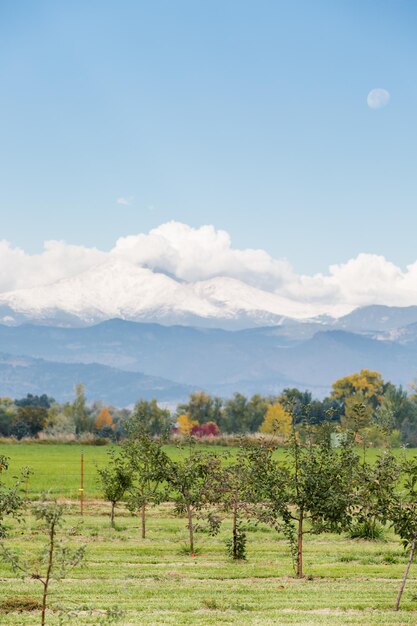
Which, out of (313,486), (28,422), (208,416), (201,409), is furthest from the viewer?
(201,409)

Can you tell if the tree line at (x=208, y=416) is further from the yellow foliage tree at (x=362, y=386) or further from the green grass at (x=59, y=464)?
the green grass at (x=59, y=464)

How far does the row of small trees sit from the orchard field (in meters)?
1.06

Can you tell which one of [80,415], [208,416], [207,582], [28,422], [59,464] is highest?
[208,416]

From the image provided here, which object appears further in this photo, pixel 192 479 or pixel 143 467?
pixel 143 467

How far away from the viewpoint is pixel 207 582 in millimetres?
22406

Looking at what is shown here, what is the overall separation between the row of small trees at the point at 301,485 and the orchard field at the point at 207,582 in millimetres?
1059

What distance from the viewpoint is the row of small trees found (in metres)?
20.1

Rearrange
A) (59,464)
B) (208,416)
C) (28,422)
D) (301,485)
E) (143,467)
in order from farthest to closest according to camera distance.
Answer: (208,416), (28,422), (59,464), (143,467), (301,485)

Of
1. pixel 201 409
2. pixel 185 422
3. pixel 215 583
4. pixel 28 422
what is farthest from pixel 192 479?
pixel 201 409

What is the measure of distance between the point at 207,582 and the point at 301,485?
3464 millimetres

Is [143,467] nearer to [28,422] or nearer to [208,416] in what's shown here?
[28,422]

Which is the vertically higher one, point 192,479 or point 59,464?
point 192,479

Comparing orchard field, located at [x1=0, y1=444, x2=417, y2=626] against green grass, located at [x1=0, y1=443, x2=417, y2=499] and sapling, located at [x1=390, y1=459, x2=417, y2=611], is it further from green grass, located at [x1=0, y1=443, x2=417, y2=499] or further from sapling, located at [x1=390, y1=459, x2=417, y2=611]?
green grass, located at [x1=0, y1=443, x2=417, y2=499]

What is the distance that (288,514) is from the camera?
2369cm
